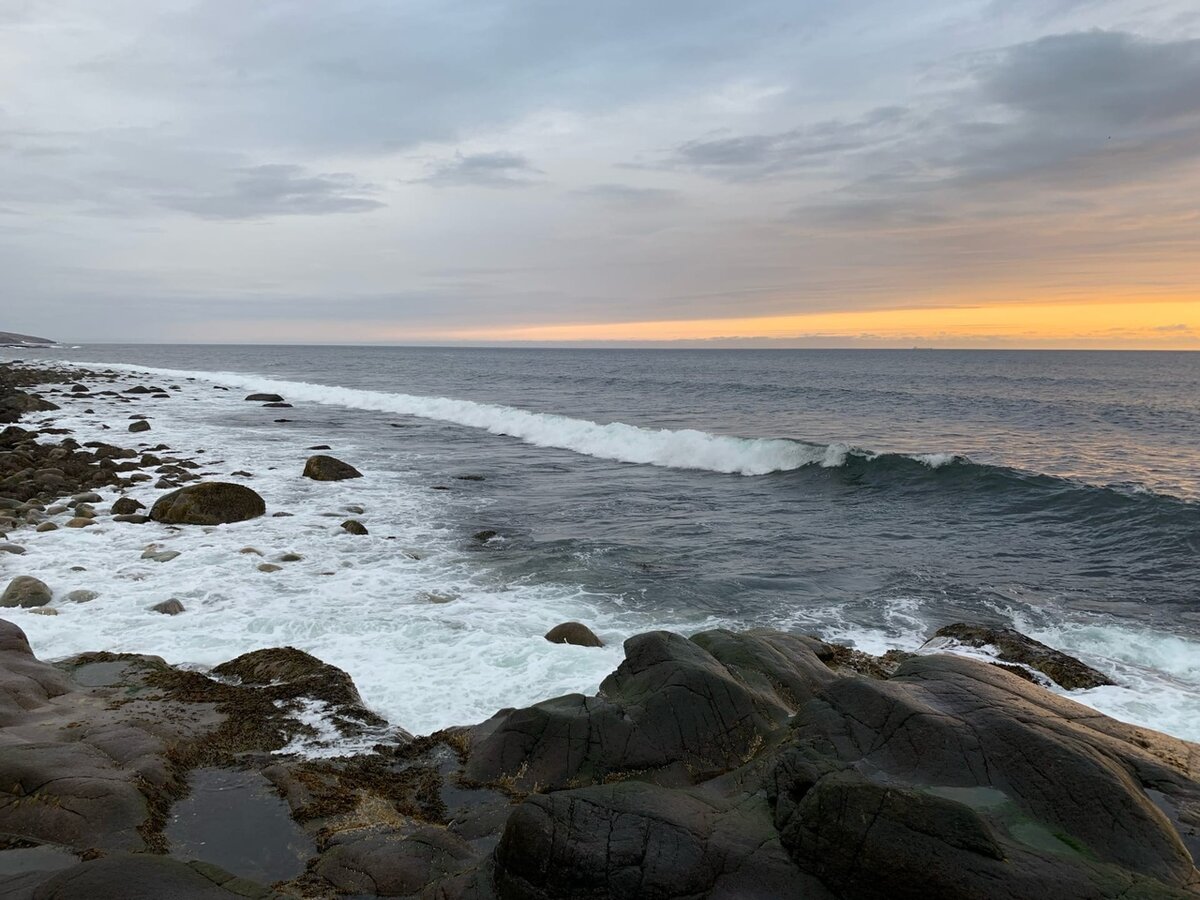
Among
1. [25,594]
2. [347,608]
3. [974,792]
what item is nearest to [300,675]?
[347,608]

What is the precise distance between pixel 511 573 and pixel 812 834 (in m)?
10.2

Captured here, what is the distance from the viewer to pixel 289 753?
25.6 feet

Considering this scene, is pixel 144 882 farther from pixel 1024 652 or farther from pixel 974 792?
pixel 1024 652

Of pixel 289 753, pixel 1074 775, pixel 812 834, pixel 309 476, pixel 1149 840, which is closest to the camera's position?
pixel 812 834

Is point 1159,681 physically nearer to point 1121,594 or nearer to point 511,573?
point 1121,594

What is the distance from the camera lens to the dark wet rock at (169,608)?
39.2 ft

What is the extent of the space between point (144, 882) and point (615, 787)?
3.42 metres

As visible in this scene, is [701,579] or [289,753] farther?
[701,579]

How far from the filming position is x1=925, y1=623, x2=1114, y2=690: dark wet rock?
33.2 feet

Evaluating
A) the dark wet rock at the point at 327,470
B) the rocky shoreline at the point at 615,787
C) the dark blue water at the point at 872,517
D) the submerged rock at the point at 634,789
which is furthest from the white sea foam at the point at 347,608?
the dark wet rock at the point at 327,470

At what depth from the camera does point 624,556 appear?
54.1 ft

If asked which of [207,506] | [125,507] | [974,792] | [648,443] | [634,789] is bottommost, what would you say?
[125,507]

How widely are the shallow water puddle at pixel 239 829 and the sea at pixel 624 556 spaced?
2.02 meters

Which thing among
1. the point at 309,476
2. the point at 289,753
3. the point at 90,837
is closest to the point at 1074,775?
the point at 289,753
